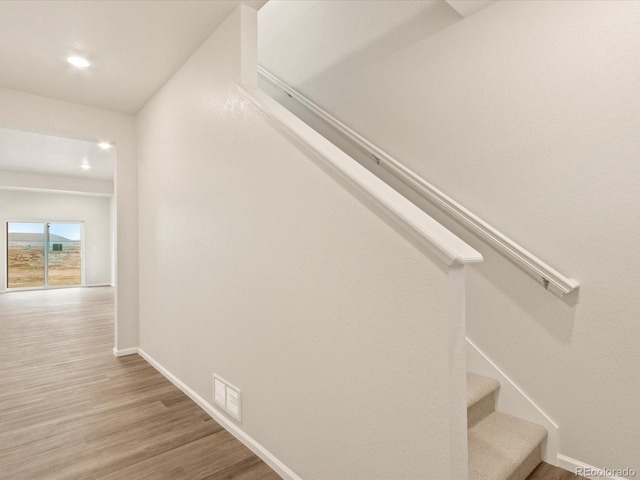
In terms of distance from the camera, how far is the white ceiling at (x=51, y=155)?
550 centimetres

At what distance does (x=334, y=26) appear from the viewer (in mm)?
3113

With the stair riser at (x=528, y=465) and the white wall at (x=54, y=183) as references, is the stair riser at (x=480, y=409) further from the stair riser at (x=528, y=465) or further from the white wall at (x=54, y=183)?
the white wall at (x=54, y=183)

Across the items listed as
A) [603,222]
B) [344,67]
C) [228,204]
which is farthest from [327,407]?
[344,67]

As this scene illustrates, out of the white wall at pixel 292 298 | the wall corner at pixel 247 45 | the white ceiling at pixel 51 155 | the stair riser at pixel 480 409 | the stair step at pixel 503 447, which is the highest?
the white ceiling at pixel 51 155

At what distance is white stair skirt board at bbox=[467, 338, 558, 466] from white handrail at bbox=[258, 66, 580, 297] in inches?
24.3

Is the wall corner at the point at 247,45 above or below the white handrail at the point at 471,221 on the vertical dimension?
above

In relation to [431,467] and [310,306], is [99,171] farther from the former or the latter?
[431,467]

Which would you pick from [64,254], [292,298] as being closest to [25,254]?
[64,254]

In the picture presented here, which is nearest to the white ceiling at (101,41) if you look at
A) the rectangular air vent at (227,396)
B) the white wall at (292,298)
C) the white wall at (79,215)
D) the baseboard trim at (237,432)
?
the white wall at (292,298)

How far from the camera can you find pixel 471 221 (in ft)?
7.07

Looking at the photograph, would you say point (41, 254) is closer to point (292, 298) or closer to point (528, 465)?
point (292, 298)

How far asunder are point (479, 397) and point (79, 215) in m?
11.8

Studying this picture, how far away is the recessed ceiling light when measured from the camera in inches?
110

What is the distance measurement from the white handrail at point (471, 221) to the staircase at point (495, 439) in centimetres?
73
